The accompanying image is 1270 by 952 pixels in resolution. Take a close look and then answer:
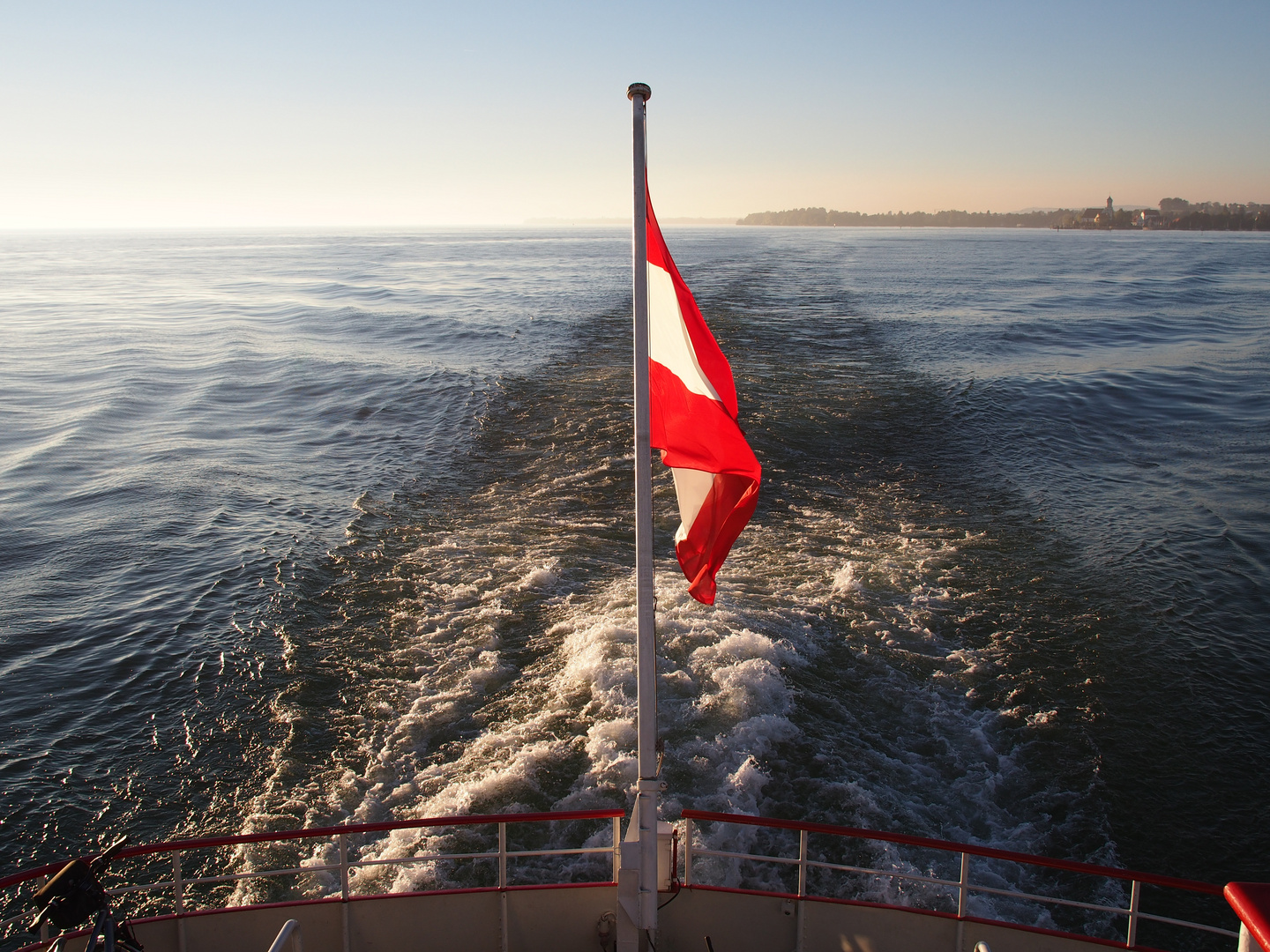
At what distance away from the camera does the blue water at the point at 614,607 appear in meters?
13.1

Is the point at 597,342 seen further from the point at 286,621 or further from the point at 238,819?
the point at 238,819

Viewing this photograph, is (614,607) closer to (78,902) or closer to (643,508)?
(643,508)

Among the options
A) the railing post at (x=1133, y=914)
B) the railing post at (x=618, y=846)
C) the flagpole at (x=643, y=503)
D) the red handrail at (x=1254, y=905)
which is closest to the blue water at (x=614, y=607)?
the railing post at (x=1133, y=914)

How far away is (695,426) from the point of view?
6320 mm

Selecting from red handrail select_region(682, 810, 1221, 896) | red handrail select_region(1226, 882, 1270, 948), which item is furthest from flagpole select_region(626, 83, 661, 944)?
red handrail select_region(1226, 882, 1270, 948)

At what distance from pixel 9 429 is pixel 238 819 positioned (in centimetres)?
3398

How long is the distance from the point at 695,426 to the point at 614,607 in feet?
41.5

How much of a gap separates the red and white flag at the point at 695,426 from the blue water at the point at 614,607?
7745mm

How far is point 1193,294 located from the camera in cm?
8169

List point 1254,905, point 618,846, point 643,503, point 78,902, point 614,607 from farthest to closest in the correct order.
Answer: point 614,607
point 618,846
point 643,503
point 78,902
point 1254,905

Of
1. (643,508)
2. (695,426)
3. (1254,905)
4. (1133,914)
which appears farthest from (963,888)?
(695,426)

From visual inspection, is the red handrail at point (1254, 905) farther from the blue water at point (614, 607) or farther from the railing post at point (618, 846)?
the blue water at point (614, 607)

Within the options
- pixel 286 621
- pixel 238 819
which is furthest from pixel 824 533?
pixel 238 819

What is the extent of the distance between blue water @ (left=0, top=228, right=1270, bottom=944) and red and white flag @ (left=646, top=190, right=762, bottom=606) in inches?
305
